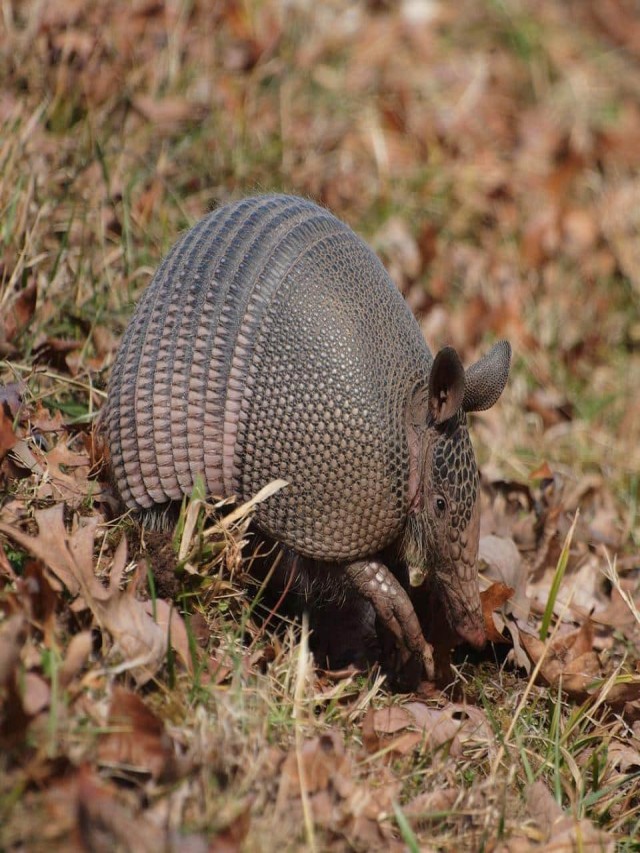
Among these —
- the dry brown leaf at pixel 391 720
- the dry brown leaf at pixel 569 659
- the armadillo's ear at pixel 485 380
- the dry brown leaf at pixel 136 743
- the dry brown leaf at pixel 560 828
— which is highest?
the armadillo's ear at pixel 485 380

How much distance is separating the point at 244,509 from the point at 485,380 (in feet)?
3.66

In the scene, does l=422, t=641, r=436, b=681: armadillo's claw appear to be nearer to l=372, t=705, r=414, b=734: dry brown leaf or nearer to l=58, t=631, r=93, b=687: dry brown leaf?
l=372, t=705, r=414, b=734: dry brown leaf

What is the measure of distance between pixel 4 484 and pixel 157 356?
0.80m

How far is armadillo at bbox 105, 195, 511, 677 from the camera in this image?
4.07 metres

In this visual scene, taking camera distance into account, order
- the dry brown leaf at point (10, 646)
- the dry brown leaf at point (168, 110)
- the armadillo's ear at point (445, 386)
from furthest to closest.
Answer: the dry brown leaf at point (168, 110) → the armadillo's ear at point (445, 386) → the dry brown leaf at point (10, 646)

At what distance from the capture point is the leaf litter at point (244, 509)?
129 inches

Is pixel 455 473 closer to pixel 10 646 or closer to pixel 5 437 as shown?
pixel 5 437

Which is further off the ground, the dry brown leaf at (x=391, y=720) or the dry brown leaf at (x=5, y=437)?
the dry brown leaf at (x=5, y=437)

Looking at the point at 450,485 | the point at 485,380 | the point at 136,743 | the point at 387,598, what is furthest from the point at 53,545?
the point at 485,380

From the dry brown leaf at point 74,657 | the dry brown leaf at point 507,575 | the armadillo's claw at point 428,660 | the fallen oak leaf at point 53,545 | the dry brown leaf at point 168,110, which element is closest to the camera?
the dry brown leaf at point 74,657

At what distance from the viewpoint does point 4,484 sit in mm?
4207

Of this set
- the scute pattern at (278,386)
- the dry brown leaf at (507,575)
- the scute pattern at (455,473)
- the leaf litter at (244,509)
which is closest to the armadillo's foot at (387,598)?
the scute pattern at (278,386)

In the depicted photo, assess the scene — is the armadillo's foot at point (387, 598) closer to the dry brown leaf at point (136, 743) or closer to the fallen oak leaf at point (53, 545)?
the fallen oak leaf at point (53, 545)

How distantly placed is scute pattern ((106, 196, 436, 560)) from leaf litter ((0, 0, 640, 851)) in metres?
0.27
